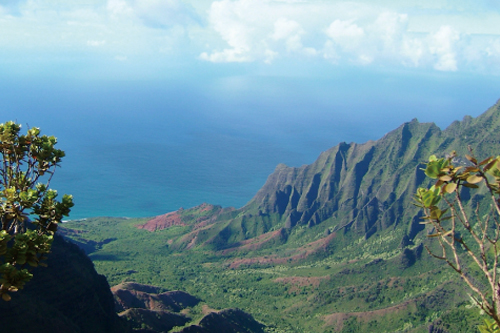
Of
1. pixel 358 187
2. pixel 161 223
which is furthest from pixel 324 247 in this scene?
pixel 161 223

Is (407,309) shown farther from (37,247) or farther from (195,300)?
(37,247)

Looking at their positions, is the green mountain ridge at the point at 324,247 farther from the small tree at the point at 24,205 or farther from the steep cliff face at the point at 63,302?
the small tree at the point at 24,205

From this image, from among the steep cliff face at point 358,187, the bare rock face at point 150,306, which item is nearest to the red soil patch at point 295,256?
the steep cliff face at point 358,187

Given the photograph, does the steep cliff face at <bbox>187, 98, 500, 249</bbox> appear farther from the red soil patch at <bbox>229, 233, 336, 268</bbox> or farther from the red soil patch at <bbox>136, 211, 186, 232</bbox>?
the red soil patch at <bbox>136, 211, 186, 232</bbox>

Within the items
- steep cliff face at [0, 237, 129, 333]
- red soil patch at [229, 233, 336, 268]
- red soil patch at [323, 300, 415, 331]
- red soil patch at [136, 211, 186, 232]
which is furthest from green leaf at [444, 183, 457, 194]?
red soil patch at [136, 211, 186, 232]

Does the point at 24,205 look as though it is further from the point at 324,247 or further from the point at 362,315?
the point at 324,247

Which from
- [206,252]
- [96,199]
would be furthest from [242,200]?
[206,252]

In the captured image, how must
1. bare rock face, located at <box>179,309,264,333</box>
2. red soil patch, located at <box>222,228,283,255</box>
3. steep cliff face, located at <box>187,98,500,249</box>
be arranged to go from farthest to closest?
red soil patch, located at <box>222,228,283,255</box> < steep cliff face, located at <box>187,98,500,249</box> < bare rock face, located at <box>179,309,264,333</box>

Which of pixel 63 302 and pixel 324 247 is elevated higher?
pixel 324 247
